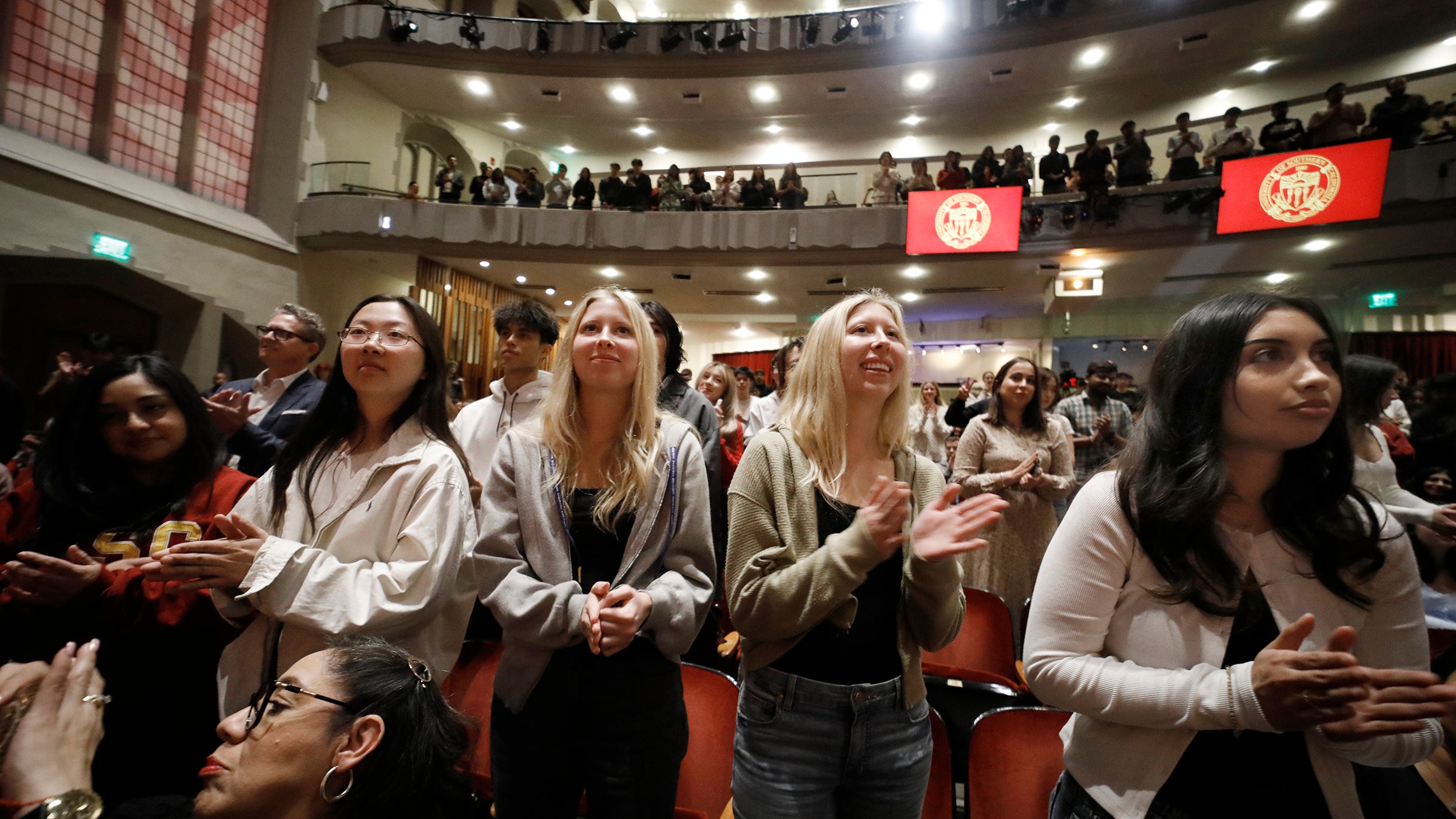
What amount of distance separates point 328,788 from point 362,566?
51 cm

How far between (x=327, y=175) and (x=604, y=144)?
6.71 metres

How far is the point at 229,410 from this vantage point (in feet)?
7.69

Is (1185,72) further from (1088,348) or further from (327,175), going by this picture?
(327,175)

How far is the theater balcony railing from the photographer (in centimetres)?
961

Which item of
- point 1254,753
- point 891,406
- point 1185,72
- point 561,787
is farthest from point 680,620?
point 1185,72

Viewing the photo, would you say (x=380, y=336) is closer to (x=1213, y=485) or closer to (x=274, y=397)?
(x=1213, y=485)

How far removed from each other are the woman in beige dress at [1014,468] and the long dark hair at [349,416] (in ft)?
7.80

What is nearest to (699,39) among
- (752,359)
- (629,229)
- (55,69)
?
(629,229)

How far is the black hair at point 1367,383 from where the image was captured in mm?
2381

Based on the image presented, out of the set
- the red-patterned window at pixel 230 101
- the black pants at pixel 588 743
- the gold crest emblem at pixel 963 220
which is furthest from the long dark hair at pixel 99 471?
the red-patterned window at pixel 230 101

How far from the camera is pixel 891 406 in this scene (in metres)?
1.49

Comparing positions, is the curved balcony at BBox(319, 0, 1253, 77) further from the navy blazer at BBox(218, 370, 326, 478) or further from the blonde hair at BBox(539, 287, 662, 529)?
the blonde hair at BBox(539, 287, 662, 529)

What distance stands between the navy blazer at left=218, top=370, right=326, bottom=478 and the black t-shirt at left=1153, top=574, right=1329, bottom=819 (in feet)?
7.92

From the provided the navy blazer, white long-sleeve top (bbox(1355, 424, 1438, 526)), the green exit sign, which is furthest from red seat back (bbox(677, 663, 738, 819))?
the green exit sign
